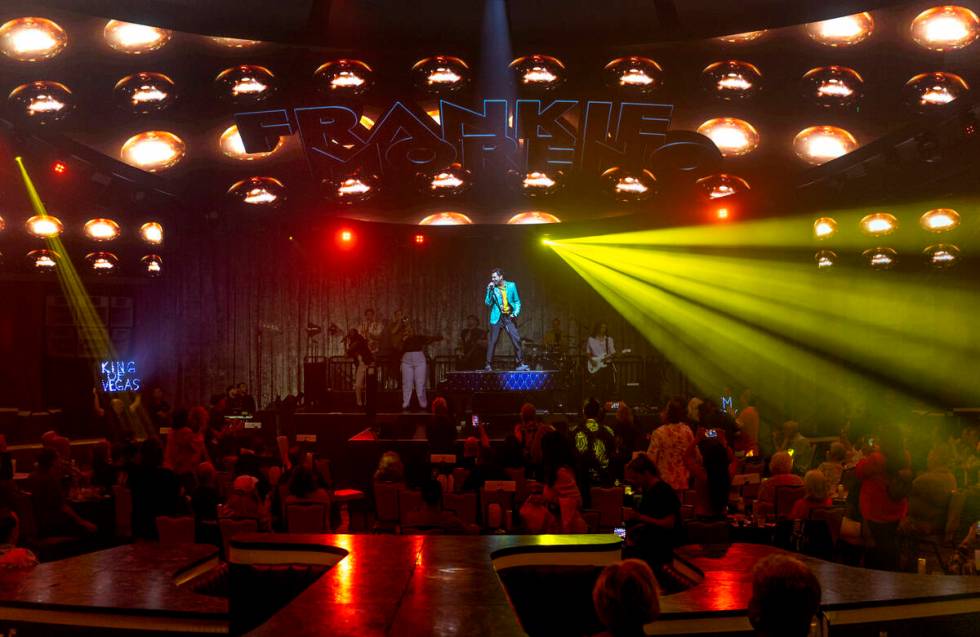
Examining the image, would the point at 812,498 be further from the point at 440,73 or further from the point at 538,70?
the point at 440,73

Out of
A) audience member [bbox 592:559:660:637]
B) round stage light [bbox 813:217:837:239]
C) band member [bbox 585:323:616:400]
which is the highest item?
round stage light [bbox 813:217:837:239]

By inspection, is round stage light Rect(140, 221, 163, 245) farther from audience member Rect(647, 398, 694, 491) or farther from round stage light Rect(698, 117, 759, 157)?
audience member Rect(647, 398, 694, 491)

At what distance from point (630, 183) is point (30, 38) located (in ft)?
18.3

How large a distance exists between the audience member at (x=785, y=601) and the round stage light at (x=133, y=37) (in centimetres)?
633

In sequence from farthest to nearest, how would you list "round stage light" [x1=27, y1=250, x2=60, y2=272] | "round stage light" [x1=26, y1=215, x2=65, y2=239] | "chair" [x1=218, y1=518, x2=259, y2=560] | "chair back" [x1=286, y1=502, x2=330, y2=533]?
"round stage light" [x1=27, y1=250, x2=60, y2=272] < "round stage light" [x1=26, y1=215, x2=65, y2=239] < "chair back" [x1=286, y1=502, x2=330, y2=533] < "chair" [x1=218, y1=518, x2=259, y2=560]

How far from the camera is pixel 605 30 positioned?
9164mm

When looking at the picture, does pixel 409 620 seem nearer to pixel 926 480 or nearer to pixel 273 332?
pixel 926 480

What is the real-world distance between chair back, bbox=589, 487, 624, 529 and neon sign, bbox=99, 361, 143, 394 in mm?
12149

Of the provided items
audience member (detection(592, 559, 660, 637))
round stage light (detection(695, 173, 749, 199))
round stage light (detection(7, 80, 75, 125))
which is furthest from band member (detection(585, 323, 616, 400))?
audience member (detection(592, 559, 660, 637))

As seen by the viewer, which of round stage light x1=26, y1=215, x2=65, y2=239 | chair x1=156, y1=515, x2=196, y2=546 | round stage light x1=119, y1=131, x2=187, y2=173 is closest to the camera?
chair x1=156, y1=515, x2=196, y2=546

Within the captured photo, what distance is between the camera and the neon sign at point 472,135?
9773mm

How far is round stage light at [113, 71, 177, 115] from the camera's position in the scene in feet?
22.3

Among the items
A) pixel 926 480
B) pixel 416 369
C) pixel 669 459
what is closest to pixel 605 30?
pixel 669 459

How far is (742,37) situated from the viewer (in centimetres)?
916
